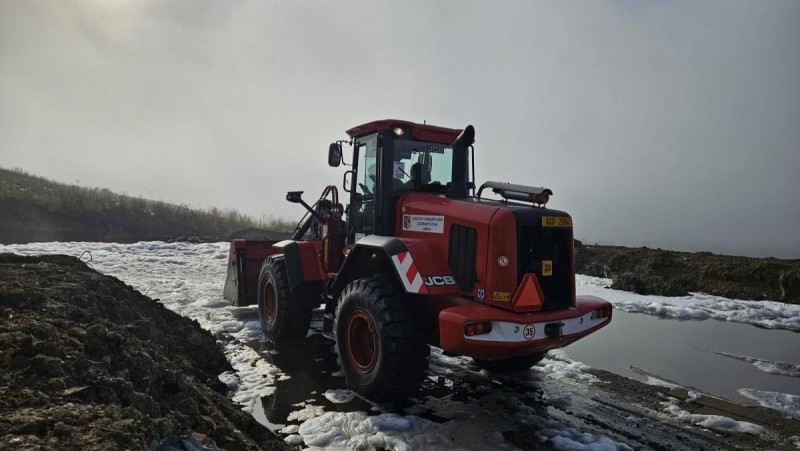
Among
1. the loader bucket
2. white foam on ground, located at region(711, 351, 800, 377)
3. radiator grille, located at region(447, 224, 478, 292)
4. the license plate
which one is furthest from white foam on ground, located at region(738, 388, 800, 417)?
the loader bucket

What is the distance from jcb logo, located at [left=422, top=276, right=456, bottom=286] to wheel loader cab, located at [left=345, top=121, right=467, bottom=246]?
1.13 metres

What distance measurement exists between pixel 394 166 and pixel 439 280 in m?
1.66

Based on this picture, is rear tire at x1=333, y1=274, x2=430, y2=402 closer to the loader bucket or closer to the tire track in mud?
the tire track in mud

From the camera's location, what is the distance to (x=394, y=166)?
18.7 feet

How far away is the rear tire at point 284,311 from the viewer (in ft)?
22.1

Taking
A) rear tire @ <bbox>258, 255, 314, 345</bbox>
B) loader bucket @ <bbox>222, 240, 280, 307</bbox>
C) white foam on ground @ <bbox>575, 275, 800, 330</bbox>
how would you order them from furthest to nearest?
white foam on ground @ <bbox>575, 275, 800, 330</bbox> < loader bucket @ <bbox>222, 240, 280, 307</bbox> < rear tire @ <bbox>258, 255, 314, 345</bbox>

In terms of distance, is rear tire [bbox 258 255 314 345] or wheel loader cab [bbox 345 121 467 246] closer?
wheel loader cab [bbox 345 121 467 246]

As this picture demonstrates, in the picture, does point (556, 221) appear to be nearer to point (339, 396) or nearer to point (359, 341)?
point (359, 341)

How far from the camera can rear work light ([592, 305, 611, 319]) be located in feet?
15.8

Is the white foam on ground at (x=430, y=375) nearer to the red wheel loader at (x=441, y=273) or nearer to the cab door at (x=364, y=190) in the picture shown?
the red wheel loader at (x=441, y=273)

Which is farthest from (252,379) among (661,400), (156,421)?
(661,400)

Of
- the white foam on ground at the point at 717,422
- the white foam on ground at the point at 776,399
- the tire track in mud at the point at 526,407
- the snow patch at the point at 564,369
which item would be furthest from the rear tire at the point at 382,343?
the white foam on ground at the point at 776,399

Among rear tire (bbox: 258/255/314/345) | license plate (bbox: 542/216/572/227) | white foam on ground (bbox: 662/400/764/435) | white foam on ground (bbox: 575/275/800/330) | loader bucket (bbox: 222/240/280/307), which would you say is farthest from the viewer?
white foam on ground (bbox: 575/275/800/330)

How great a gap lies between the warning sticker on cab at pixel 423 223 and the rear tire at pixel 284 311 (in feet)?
7.35
